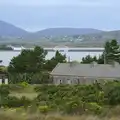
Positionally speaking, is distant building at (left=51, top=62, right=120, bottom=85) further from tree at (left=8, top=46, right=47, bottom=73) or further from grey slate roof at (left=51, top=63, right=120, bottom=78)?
tree at (left=8, top=46, right=47, bottom=73)

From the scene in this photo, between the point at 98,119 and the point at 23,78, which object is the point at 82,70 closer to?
the point at 23,78

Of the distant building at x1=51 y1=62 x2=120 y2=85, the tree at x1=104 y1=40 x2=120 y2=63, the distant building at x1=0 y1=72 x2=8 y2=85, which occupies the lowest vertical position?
the distant building at x1=0 y1=72 x2=8 y2=85

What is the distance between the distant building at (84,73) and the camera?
40969mm

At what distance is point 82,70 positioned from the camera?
42.7 m

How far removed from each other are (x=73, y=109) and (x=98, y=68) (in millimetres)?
30472

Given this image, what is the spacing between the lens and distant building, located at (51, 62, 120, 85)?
134 ft

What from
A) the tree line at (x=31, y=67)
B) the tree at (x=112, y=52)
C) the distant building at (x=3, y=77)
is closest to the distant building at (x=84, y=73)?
the tree line at (x=31, y=67)

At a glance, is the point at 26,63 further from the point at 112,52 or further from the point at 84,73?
the point at 112,52

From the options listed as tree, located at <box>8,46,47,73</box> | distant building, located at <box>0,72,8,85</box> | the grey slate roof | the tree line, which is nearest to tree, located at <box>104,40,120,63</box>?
the tree line

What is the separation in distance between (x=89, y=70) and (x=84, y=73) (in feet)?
2.22

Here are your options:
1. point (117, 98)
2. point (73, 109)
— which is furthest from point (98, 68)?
point (73, 109)

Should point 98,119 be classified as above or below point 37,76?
above

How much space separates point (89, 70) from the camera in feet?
139

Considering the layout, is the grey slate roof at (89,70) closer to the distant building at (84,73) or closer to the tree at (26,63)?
the distant building at (84,73)
